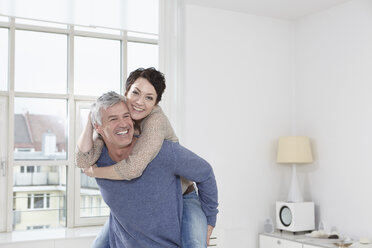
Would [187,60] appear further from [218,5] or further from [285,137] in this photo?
[285,137]

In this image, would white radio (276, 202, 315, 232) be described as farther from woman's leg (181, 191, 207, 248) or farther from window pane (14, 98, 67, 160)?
window pane (14, 98, 67, 160)

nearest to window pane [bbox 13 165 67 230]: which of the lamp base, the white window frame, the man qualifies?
the white window frame

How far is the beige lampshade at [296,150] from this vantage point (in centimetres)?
456

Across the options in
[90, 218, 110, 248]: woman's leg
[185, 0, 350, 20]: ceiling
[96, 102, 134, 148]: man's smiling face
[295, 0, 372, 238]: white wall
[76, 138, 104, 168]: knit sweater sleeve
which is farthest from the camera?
[185, 0, 350, 20]: ceiling

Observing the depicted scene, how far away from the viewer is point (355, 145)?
4316 mm

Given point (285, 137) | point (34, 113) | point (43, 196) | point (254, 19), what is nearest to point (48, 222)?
point (43, 196)

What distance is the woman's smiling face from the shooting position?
2.22 m

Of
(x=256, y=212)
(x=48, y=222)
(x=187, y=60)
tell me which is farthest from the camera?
(x=48, y=222)

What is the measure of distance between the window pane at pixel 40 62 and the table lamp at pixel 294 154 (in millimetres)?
2618

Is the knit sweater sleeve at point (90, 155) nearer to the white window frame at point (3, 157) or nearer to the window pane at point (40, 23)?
the white window frame at point (3, 157)

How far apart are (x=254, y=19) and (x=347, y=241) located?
2340 mm

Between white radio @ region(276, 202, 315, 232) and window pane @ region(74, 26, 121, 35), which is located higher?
window pane @ region(74, 26, 121, 35)

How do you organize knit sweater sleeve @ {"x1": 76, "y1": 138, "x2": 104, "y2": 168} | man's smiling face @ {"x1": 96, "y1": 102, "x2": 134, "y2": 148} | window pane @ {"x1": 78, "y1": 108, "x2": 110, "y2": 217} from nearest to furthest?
1. man's smiling face @ {"x1": 96, "y1": 102, "x2": 134, "y2": 148}
2. knit sweater sleeve @ {"x1": 76, "y1": 138, "x2": 104, "y2": 168}
3. window pane @ {"x1": 78, "y1": 108, "x2": 110, "y2": 217}

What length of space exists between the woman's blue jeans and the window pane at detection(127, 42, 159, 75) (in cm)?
370
